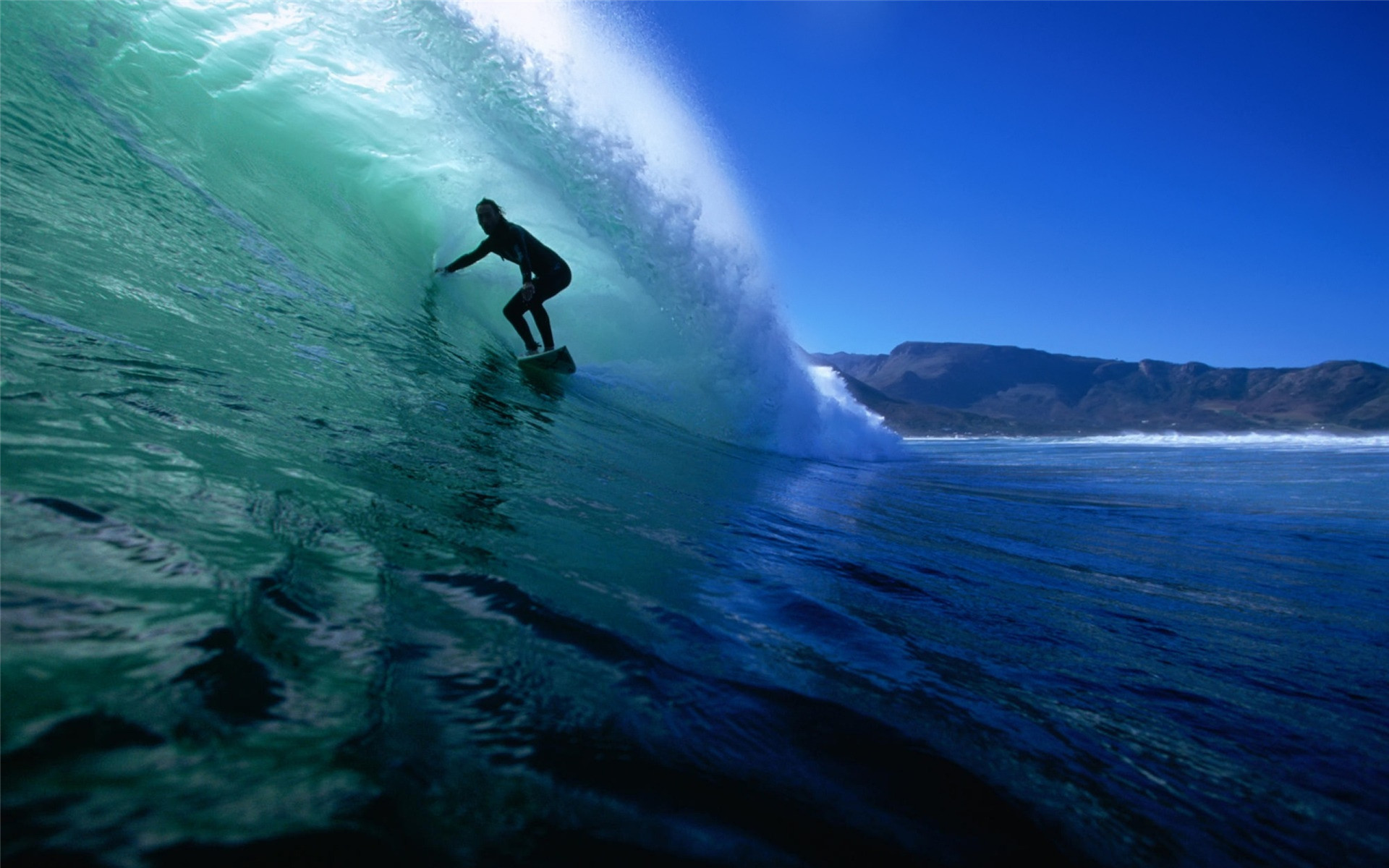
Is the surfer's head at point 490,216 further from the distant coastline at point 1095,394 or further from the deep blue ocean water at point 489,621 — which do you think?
the distant coastline at point 1095,394

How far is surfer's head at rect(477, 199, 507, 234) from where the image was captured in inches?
219

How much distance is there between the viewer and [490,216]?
5625mm

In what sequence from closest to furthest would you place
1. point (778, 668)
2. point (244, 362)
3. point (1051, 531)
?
point (778, 668)
point (244, 362)
point (1051, 531)

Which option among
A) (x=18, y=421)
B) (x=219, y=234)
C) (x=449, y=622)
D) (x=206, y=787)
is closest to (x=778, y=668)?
(x=449, y=622)

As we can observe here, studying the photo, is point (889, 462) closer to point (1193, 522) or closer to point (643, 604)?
point (1193, 522)

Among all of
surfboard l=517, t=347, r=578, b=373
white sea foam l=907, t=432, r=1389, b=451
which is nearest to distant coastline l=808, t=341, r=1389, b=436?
white sea foam l=907, t=432, r=1389, b=451

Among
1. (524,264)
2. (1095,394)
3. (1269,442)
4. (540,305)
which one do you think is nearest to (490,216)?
(524,264)

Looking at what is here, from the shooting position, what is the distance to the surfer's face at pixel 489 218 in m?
5.58

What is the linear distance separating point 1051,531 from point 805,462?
4.84m

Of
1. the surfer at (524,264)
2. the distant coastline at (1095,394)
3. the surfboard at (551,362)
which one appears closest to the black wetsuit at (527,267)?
the surfer at (524,264)

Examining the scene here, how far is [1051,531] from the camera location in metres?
4.76

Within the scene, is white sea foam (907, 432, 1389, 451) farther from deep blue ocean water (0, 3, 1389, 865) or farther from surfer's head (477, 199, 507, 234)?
surfer's head (477, 199, 507, 234)

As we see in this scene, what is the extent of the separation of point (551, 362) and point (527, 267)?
945mm

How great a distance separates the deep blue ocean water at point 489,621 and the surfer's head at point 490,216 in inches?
43.3
